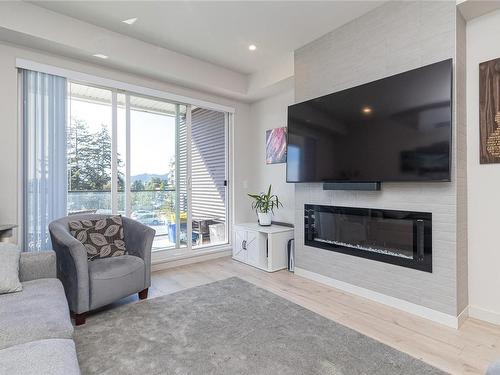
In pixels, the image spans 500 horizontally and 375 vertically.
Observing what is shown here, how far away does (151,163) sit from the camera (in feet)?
12.1

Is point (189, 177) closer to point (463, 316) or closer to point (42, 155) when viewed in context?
point (42, 155)

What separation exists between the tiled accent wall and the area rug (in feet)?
2.30

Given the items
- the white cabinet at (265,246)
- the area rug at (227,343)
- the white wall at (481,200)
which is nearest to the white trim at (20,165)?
the area rug at (227,343)

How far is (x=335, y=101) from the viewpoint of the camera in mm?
2820

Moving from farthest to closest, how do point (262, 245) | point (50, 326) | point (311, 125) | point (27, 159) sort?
point (262, 245) < point (311, 125) < point (27, 159) < point (50, 326)

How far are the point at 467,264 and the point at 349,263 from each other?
0.96m

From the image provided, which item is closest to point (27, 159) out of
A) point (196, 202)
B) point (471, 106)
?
point (196, 202)

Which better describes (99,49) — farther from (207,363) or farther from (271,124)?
(207,363)

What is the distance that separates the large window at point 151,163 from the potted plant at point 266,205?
662 millimetres

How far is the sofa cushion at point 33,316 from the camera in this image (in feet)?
4.15

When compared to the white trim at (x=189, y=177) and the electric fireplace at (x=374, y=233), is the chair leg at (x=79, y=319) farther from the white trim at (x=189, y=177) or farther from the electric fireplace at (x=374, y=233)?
the electric fireplace at (x=374, y=233)

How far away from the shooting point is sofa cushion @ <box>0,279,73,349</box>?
1.27m

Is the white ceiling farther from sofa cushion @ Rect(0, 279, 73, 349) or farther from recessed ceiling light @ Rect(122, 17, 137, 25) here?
sofa cushion @ Rect(0, 279, 73, 349)

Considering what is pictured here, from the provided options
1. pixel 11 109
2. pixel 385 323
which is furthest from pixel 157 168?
pixel 385 323
